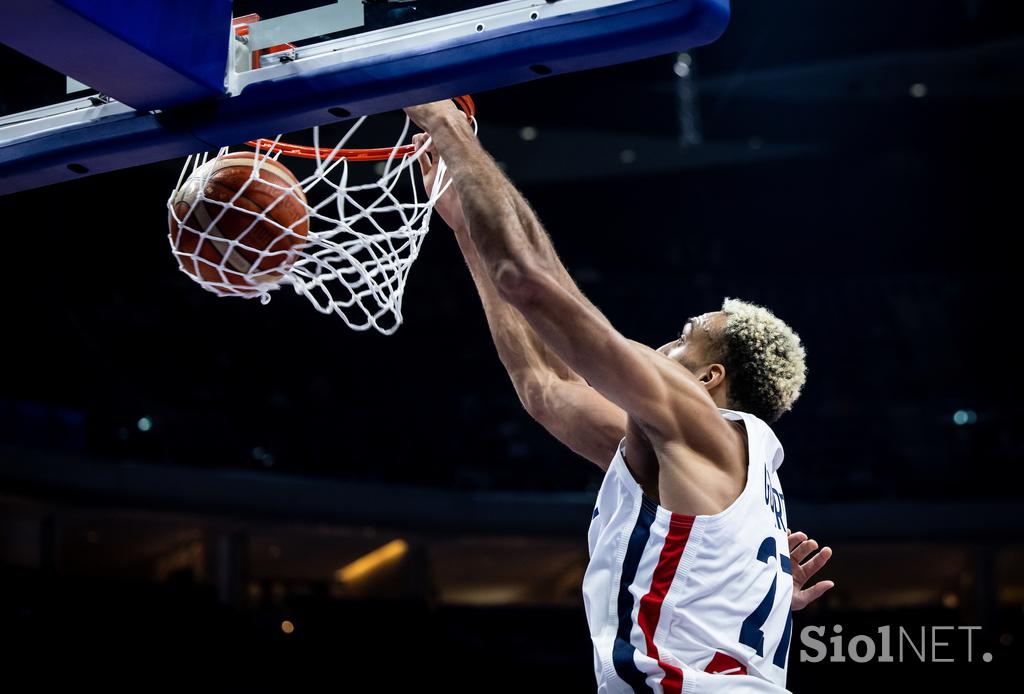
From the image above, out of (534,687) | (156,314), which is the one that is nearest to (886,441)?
(534,687)

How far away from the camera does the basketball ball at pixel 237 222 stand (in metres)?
2.43

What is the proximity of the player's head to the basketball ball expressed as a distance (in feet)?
3.01

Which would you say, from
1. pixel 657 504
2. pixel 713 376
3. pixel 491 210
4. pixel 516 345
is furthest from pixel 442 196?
pixel 657 504

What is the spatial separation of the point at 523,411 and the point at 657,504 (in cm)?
958

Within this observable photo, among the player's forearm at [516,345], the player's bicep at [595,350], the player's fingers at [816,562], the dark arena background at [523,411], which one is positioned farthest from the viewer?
the dark arena background at [523,411]

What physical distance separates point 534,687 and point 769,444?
7.15m

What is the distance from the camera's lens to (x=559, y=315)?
2.09 meters

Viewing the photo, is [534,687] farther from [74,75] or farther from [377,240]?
[74,75]

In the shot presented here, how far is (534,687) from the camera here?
906 cm

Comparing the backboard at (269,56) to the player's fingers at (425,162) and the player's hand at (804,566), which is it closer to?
the player's fingers at (425,162)

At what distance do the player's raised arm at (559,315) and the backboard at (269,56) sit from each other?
0.21 metres

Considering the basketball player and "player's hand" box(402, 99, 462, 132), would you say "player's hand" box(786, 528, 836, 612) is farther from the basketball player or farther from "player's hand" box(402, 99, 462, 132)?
"player's hand" box(402, 99, 462, 132)

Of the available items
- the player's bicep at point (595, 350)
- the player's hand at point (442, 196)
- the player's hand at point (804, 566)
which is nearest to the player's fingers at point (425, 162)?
the player's hand at point (442, 196)

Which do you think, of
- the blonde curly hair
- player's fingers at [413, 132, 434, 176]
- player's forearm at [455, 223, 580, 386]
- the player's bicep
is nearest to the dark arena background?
player's forearm at [455, 223, 580, 386]
